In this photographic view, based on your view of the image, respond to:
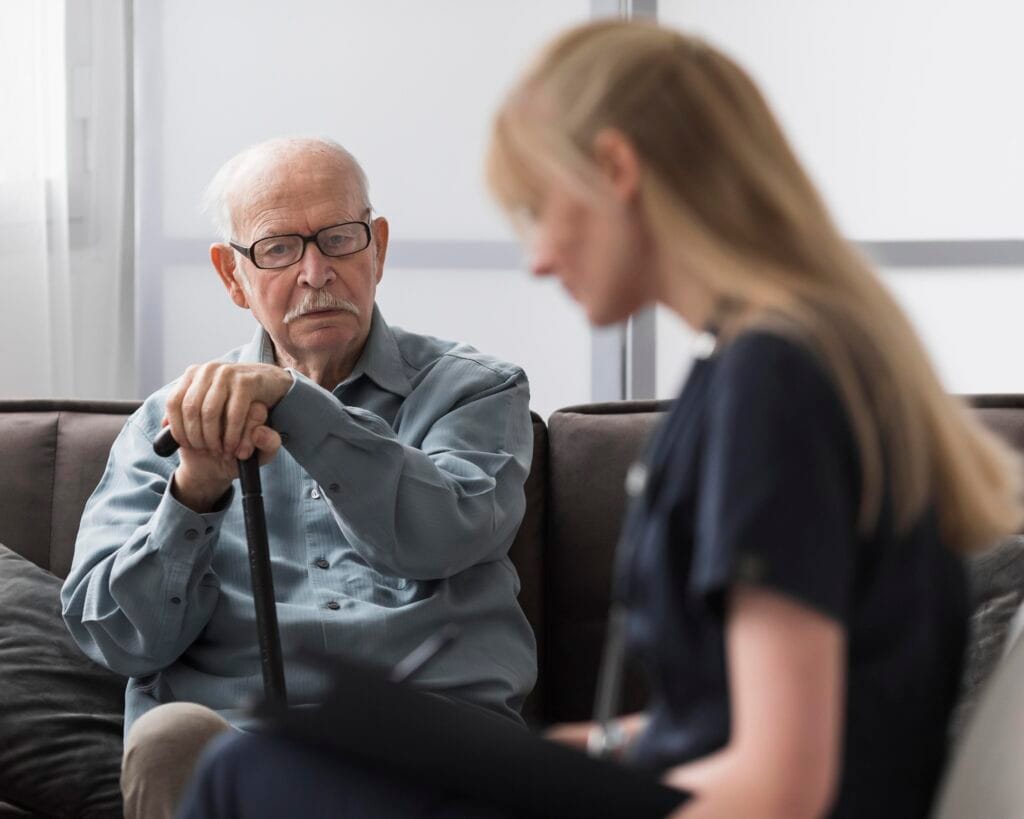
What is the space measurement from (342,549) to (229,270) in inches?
19.9

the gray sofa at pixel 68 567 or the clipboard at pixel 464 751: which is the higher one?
the clipboard at pixel 464 751

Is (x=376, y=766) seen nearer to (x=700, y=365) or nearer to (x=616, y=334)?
(x=700, y=365)

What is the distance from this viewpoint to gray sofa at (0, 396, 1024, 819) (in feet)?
6.05

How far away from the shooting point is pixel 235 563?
6.36ft

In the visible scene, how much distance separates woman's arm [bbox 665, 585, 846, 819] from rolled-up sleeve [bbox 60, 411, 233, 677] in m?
1.12

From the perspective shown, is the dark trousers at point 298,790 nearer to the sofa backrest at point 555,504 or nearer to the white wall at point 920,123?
the sofa backrest at point 555,504

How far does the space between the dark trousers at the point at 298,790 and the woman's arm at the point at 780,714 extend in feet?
0.52

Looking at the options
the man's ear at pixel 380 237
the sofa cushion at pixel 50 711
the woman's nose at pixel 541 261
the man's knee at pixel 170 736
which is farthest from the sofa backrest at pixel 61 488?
the woman's nose at pixel 541 261

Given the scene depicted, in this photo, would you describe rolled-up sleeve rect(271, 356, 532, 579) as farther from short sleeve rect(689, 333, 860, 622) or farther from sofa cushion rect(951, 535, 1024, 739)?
short sleeve rect(689, 333, 860, 622)

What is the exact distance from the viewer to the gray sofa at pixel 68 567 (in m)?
1.84

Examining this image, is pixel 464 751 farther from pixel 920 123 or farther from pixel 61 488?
pixel 920 123

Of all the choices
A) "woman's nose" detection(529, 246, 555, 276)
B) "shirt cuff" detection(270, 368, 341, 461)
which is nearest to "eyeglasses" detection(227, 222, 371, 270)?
"shirt cuff" detection(270, 368, 341, 461)

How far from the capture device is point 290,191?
203 cm

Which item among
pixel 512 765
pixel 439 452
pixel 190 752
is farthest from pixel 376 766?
pixel 439 452
